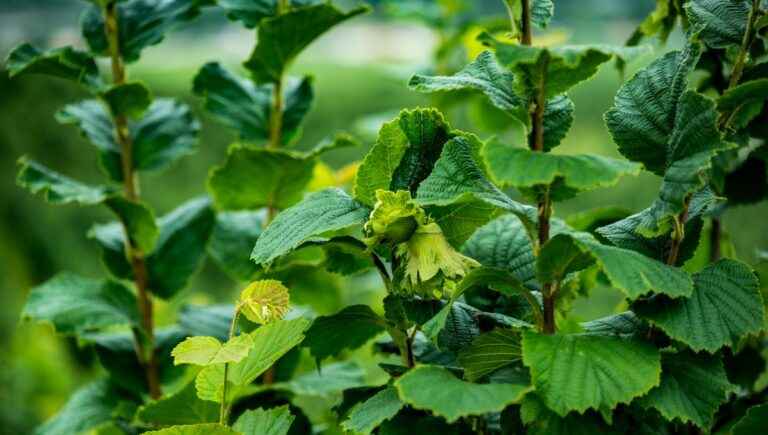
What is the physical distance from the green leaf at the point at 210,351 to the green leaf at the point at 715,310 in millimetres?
297

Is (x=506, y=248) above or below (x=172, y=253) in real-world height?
above

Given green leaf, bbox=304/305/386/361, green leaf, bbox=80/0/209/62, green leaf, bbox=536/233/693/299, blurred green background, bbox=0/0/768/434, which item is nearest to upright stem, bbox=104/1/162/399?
green leaf, bbox=80/0/209/62

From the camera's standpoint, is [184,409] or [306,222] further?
[184,409]

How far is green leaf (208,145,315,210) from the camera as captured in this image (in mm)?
1015

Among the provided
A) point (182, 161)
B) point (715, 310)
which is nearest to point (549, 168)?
point (715, 310)

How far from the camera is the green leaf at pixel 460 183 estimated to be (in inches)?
24.9

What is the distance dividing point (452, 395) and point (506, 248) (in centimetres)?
25

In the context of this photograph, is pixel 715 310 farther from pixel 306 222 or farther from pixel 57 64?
pixel 57 64

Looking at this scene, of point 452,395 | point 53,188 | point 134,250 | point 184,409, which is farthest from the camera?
point 134,250

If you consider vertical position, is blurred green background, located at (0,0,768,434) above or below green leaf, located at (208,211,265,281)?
below

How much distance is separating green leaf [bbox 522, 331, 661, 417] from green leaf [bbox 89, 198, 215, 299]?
0.62 metres

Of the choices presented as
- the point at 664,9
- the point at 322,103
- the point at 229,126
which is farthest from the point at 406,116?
the point at 322,103

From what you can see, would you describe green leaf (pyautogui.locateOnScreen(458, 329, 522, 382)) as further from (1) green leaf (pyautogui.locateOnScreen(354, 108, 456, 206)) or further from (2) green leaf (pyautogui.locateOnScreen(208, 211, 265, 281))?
(2) green leaf (pyautogui.locateOnScreen(208, 211, 265, 281))

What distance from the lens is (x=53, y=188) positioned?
1013mm
